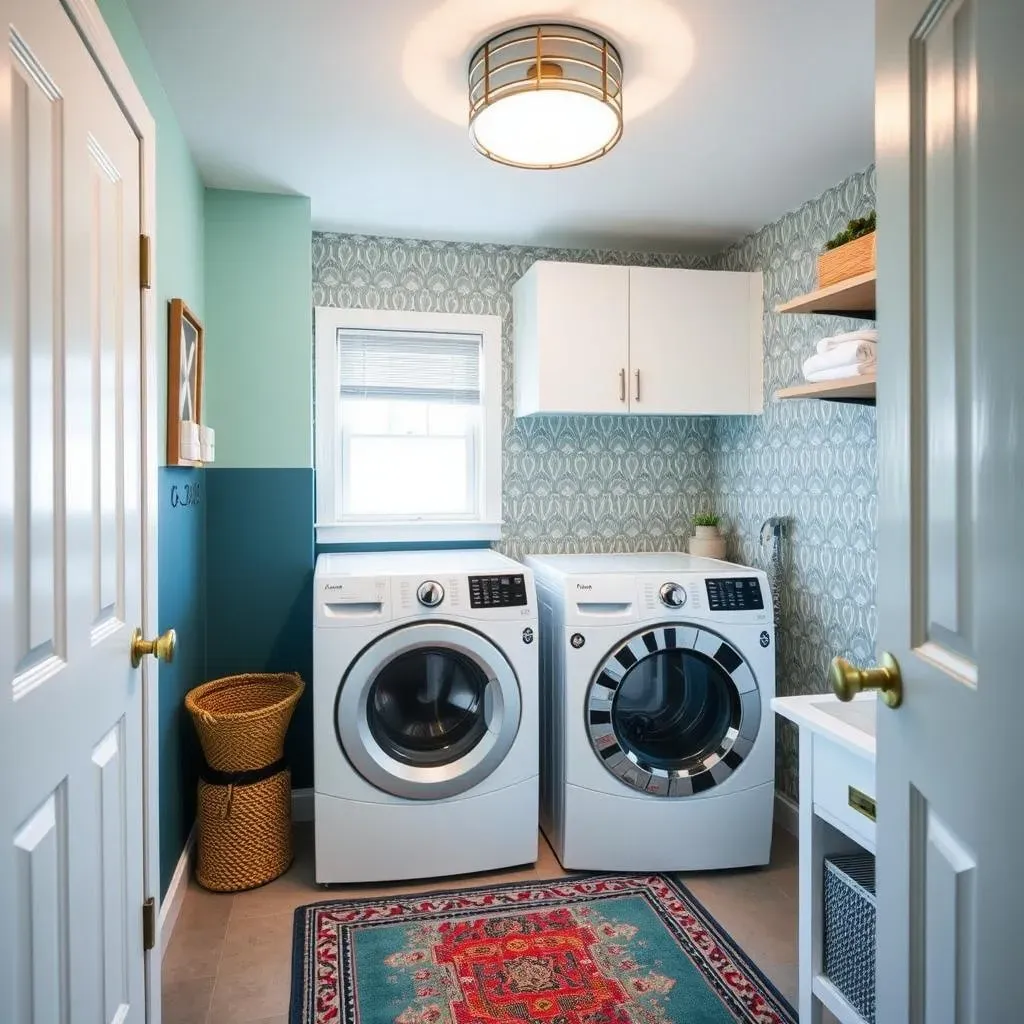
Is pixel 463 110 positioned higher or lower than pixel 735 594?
higher

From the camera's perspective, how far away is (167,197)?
2.24m

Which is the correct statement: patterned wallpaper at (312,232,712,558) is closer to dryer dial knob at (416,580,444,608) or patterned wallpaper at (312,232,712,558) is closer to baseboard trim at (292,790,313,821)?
dryer dial knob at (416,580,444,608)

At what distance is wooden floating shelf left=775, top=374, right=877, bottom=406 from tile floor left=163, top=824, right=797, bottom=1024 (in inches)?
61.3

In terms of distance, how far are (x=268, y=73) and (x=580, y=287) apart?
139 cm

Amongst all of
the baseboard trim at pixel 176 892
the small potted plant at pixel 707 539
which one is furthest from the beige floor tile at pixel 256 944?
the small potted plant at pixel 707 539

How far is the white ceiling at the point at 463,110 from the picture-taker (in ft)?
5.90

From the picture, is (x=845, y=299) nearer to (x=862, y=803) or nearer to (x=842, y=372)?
(x=842, y=372)

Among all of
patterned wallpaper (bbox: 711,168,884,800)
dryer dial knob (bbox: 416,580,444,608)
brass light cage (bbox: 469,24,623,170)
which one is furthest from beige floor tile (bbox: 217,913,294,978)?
brass light cage (bbox: 469,24,623,170)

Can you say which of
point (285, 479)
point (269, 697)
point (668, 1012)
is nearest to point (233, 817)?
point (269, 697)

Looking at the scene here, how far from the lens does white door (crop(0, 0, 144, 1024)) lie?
935 mm

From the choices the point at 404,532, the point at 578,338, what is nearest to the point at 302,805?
the point at 404,532

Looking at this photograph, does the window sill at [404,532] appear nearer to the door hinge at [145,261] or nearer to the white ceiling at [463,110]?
the white ceiling at [463,110]

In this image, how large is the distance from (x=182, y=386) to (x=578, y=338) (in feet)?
4.81

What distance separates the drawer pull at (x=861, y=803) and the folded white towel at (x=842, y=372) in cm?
102
